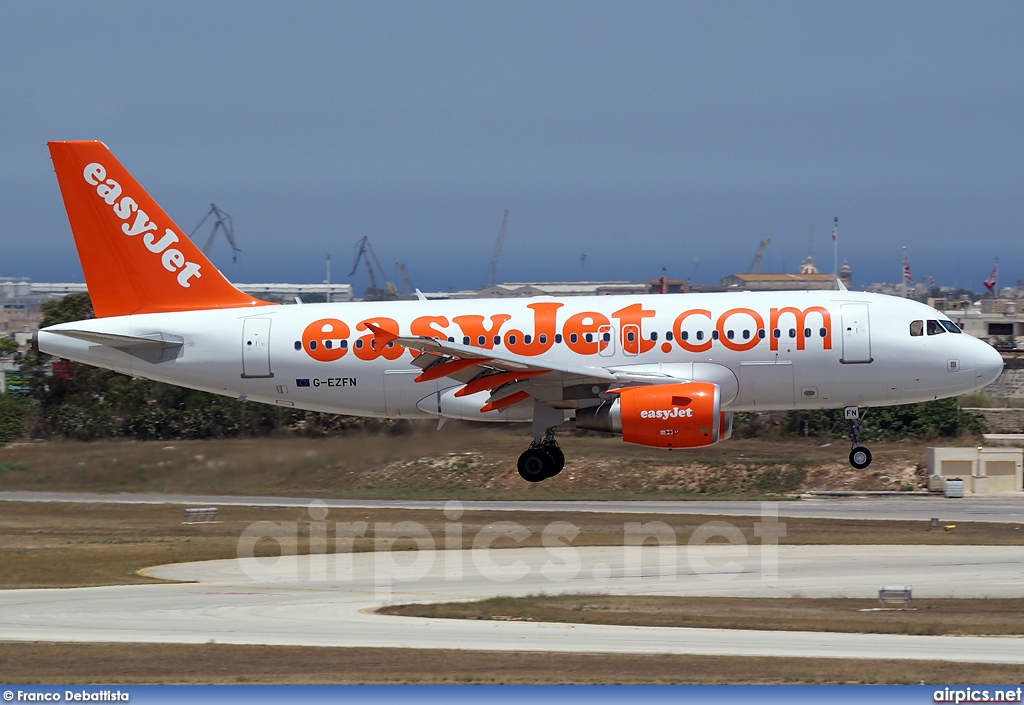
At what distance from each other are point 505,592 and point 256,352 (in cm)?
1050

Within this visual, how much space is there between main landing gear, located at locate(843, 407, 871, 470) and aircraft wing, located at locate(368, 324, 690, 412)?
5350 mm

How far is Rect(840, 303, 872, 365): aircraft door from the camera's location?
35.1m

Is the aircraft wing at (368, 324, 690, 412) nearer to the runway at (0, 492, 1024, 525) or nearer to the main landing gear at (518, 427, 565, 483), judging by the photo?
the main landing gear at (518, 427, 565, 483)

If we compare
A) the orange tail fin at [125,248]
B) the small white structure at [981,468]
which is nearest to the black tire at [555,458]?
the orange tail fin at [125,248]

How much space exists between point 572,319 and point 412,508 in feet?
74.2

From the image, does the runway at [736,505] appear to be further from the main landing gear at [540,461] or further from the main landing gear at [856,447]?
the main landing gear at [540,461]

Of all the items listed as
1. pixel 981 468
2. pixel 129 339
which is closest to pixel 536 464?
pixel 129 339

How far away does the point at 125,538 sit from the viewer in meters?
50.4

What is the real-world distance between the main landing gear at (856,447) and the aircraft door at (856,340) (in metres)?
1.78

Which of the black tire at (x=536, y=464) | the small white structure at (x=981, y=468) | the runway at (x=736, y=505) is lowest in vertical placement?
the runway at (x=736, y=505)

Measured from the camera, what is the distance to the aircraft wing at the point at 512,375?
33.2 metres

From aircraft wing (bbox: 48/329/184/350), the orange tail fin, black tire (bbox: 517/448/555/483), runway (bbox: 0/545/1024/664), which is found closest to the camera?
runway (bbox: 0/545/1024/664)

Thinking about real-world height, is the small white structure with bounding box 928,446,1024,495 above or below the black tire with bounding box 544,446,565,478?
below

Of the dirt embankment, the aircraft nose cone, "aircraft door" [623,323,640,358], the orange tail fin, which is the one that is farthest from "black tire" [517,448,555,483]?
the aircraft nose cone
